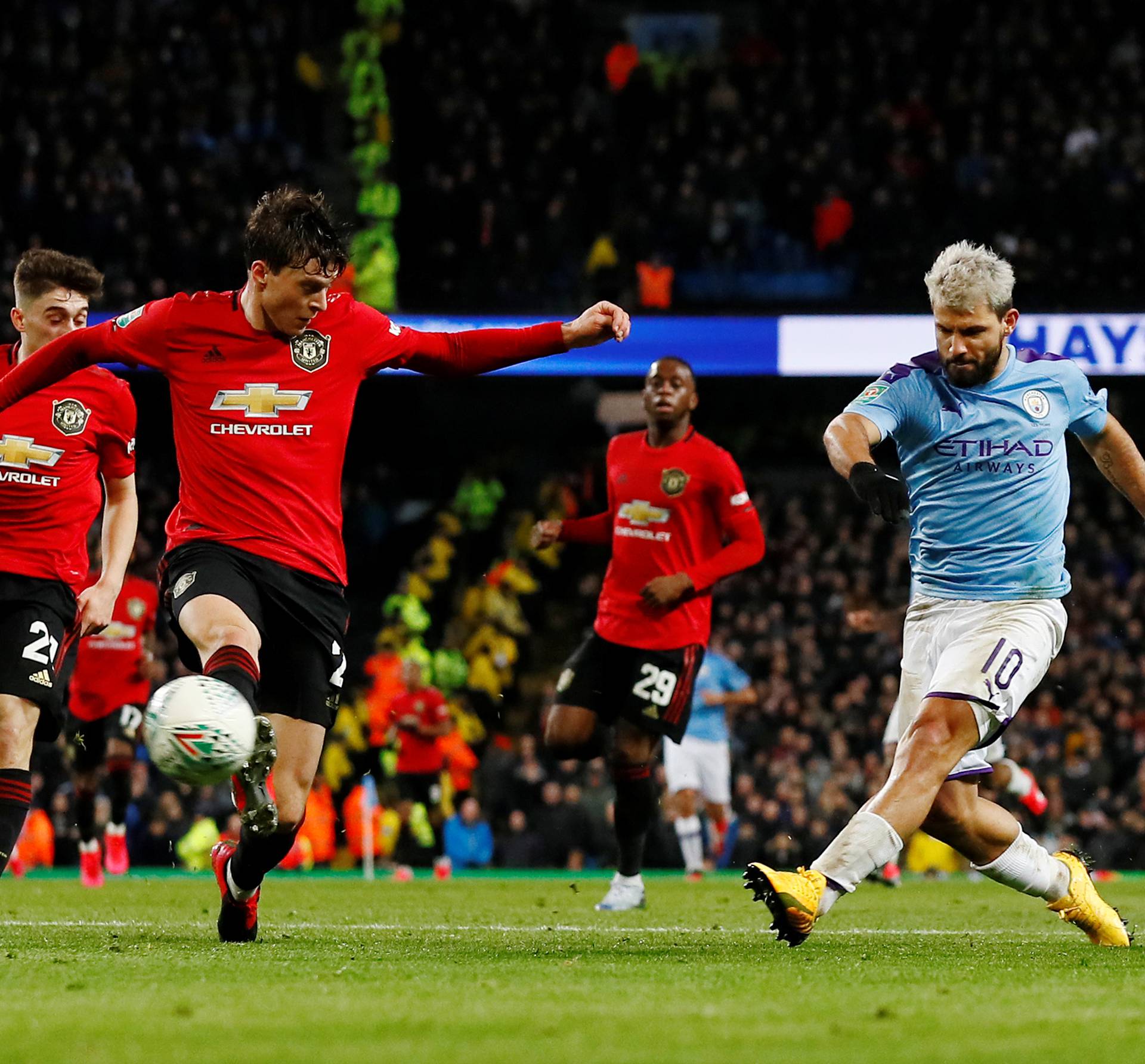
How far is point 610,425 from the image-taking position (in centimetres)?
2286

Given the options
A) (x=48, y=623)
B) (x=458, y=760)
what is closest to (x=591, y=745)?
(x=48, y=623)

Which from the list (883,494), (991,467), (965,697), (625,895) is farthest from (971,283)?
(625,895)

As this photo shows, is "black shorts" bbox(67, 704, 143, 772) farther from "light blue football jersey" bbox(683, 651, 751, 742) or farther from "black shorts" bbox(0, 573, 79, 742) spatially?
"black shorts" bbox(0, 573, 79, 742)

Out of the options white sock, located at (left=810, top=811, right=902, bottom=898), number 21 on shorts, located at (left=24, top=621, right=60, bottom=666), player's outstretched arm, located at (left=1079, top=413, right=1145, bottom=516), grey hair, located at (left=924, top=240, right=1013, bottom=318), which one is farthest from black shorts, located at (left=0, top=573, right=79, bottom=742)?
player's outstretched arm, located at (left=1079, top=413, right=1145, bottom=516)

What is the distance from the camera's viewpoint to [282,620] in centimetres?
584

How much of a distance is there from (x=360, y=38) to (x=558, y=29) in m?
2.69

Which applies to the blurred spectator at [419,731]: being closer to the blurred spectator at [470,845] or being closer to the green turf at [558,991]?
the blurred spectator at [470,845]

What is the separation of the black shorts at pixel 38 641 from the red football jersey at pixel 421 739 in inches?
285

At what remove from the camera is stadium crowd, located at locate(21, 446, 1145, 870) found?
53.5 ft

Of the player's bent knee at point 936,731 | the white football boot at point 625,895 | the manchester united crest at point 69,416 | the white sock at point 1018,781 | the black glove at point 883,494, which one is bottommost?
the white sock at point 1018,781

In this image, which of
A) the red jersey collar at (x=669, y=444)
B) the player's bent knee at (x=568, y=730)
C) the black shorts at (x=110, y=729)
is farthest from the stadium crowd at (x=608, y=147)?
the player's bent knee at (x=568, y=730)

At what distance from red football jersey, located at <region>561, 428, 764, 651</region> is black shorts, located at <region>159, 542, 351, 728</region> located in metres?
3.31

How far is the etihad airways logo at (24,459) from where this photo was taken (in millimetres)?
6758

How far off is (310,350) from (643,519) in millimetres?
3668
